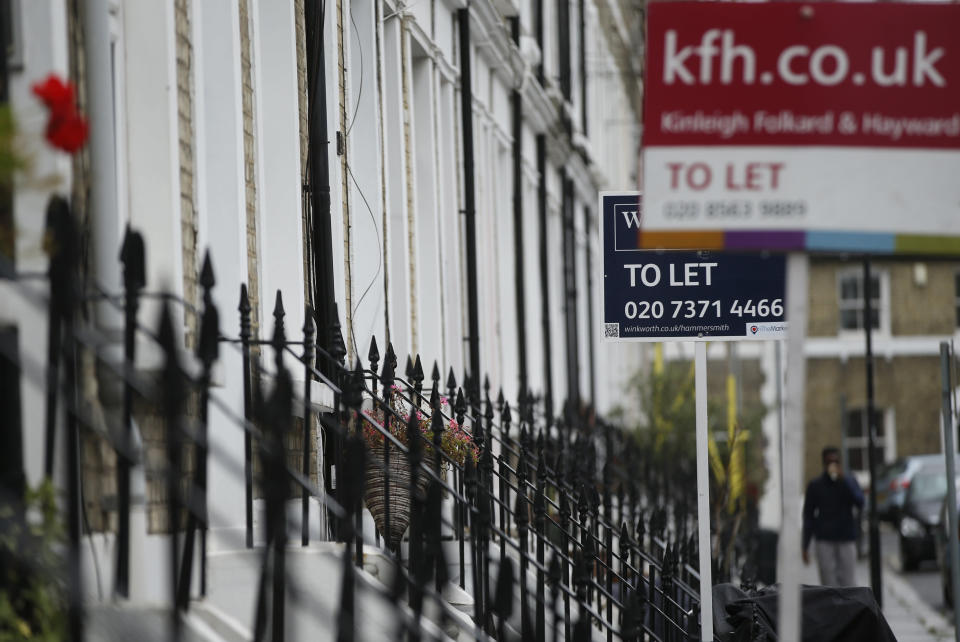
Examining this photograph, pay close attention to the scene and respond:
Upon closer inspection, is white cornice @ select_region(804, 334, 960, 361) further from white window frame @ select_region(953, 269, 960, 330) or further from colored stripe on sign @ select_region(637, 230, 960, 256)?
colored stripe on sign @ select_region(637, 230, 960, 256)

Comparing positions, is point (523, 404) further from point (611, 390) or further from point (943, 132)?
point (611, 390)

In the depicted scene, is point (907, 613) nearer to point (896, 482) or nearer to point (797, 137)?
point (896, 482)

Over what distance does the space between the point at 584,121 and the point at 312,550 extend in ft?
59.0

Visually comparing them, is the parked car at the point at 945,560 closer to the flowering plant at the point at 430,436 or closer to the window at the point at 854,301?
the flowering plant at the point at 430,436

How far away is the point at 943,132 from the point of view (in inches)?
205

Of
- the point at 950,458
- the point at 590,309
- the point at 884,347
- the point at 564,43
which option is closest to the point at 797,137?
the point at 950,458

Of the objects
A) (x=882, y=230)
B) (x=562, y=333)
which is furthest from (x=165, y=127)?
(x=562, y=333)

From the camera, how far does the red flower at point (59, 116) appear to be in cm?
445

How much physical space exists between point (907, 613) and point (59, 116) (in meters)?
16.9

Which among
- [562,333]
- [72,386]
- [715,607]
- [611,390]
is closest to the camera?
[72,386]

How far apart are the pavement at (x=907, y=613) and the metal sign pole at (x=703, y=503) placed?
22.9 ft

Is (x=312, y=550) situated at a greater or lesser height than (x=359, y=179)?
lesser

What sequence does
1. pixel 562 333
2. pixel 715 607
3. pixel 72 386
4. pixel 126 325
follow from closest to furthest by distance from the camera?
pixel 72 386, pixel 126 325, pixel 715 607, pixel 562 333

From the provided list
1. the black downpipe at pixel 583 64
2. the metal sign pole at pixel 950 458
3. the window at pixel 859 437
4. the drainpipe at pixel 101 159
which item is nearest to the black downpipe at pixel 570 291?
the black downpipe at pixel 583 64
